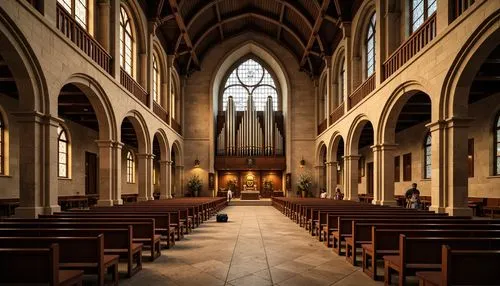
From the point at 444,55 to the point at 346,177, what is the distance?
10.2 meters

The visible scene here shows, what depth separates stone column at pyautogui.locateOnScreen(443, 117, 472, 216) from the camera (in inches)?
366

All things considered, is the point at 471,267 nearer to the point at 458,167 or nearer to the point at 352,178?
the point at 458,167

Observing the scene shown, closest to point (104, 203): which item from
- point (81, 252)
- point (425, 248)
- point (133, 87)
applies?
point (133, 87)

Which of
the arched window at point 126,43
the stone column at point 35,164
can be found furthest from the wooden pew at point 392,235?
the arched window at point 126,43

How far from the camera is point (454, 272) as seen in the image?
3850mm

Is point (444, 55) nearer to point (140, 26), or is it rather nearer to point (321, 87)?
point (140, 26)

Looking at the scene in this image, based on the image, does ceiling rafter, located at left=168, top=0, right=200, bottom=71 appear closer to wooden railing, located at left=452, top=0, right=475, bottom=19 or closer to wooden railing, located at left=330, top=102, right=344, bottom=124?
wooden railing, located at left=330, top=102, right=344, bottom=124

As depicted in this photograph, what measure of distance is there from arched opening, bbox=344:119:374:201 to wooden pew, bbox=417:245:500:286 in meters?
13.4

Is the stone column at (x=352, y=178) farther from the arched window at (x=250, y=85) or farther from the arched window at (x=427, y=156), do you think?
the arched window at (x=250, y=85)

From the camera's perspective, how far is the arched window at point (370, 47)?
17734mm

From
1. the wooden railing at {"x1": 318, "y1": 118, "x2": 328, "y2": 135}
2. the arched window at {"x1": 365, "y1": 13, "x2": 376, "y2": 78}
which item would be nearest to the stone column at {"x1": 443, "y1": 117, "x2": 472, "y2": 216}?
the arched window at {"x1": 365, "y1": 13, "x2": 376, "y2": 78}

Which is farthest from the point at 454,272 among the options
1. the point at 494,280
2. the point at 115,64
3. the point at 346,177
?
the point at 346,177

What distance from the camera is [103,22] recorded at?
14.0 m

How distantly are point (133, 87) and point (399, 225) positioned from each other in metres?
13.8
